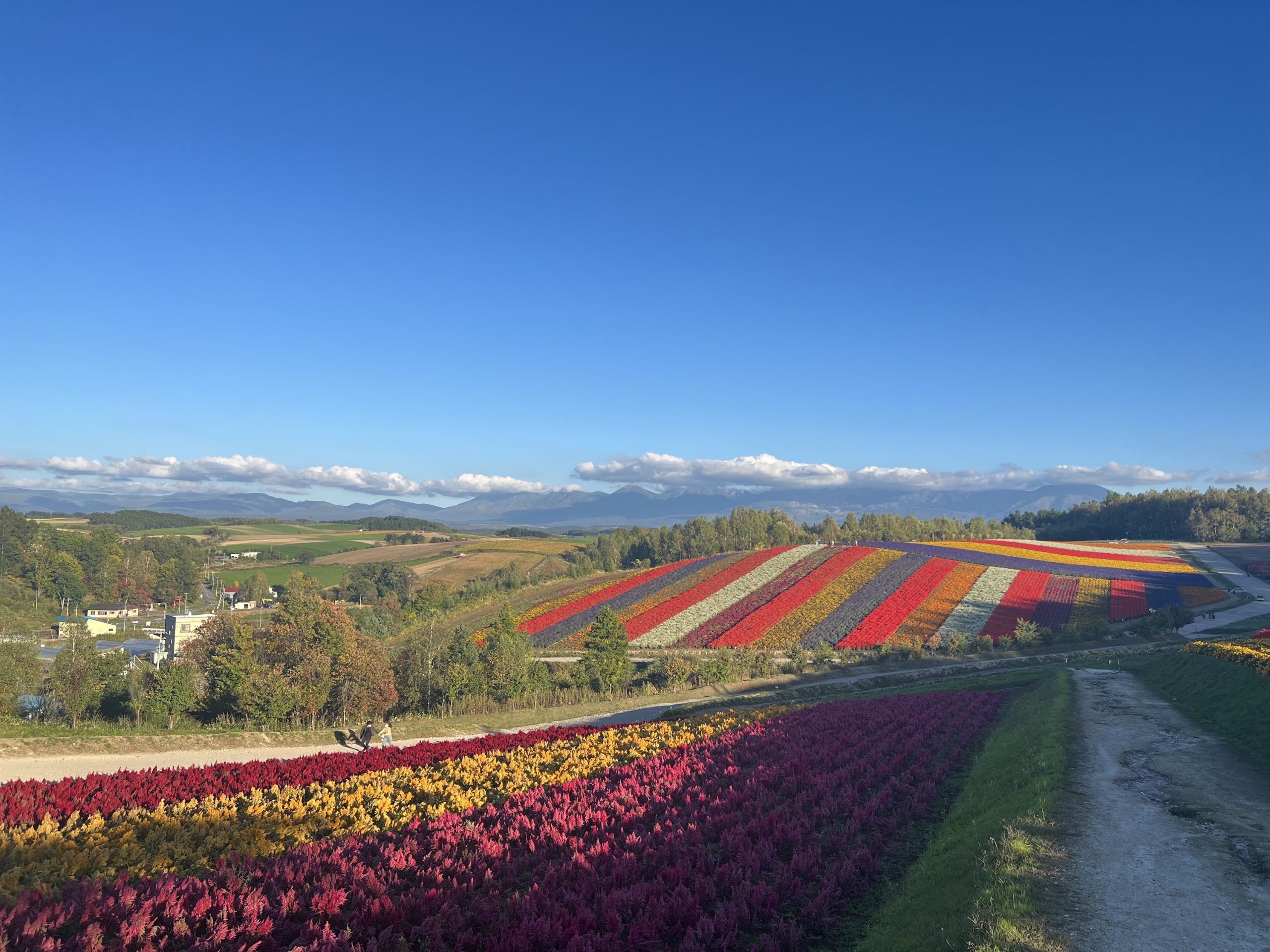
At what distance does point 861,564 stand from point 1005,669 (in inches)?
1310

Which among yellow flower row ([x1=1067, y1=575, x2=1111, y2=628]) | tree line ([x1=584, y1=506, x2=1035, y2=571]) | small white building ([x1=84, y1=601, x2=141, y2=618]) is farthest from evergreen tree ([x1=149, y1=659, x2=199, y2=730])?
small white building ([x1=84, y1=601, x2=141, y2=618])

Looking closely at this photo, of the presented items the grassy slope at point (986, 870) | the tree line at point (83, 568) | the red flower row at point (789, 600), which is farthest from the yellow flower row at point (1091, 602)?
the tree line at point (83, 568)

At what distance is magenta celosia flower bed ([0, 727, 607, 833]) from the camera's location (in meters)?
12.3

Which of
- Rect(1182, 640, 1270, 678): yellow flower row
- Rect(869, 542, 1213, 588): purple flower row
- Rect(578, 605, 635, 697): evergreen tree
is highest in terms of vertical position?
Rect(1182, 640, 1270, 678): yellow flower row

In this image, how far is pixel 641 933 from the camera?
7.86m

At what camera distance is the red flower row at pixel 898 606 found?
5012cm

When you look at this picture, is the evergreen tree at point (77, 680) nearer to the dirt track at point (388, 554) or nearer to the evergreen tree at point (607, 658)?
the evergreen tree at point (607, 658)

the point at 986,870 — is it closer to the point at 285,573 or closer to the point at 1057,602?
the point at 1057,602

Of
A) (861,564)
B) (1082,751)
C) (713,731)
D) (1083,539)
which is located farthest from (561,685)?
(1083,539)

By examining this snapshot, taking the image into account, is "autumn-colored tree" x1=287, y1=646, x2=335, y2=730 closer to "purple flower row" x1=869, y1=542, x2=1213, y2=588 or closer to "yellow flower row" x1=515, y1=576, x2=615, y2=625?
"yellow flower row" x1=515, y1=576, x2=615, y2=625

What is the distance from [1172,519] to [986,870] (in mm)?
144780

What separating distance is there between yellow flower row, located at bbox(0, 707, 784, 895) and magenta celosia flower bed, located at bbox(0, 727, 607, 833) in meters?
0.68

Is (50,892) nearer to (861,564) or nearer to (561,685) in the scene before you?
(561,685)

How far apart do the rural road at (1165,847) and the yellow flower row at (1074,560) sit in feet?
214
